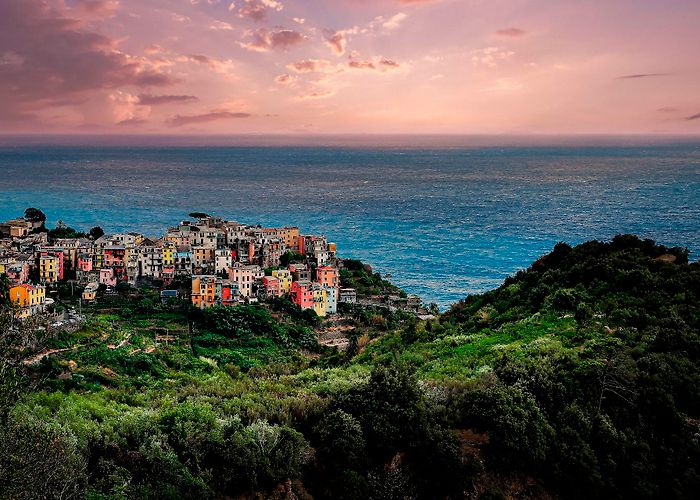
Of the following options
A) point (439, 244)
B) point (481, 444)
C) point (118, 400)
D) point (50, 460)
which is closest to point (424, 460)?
point (481, 444)

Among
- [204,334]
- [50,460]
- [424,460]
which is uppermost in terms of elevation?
A: [50,460]

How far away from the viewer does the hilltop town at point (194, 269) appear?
121ft

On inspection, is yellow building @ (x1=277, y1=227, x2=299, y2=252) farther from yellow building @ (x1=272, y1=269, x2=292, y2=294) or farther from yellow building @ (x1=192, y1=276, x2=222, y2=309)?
yellow building @ (x1=192, y1=276, x2=222, y2=309)

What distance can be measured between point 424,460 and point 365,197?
75854 mm

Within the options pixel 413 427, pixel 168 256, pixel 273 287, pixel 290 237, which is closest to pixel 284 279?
pixel 273 287

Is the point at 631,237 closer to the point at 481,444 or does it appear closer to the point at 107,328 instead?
the point at 481,444

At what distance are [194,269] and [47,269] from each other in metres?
9.29

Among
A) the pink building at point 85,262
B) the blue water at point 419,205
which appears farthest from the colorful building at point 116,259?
the blue water at point 419,205

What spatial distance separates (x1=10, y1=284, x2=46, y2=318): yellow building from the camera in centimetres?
3147

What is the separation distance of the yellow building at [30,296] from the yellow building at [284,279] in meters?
13.6

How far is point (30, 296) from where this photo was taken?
1270 inches

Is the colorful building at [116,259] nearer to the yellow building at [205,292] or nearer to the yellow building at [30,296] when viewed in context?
the yellow building at [205,292]

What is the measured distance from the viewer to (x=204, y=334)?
3250cm

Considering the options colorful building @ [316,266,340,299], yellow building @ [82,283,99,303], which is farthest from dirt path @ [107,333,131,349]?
colorful building @ [316,266,340,299]
